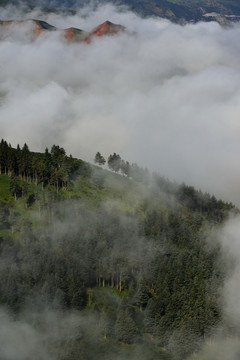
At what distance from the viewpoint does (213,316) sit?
5851 inches

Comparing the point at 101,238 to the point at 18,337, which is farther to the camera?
the point at 101,238

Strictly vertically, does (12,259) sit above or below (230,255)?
below

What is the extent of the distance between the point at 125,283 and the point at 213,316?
38910mm

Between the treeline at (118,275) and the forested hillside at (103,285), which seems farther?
the treeline at (118,275)

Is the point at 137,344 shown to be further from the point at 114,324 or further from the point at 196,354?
the point at 196,354

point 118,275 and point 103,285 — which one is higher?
point 118,275

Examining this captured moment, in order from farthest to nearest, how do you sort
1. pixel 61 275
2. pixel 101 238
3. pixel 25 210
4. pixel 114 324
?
pixel 25 210 → pixel 101 238 → pixel 61 275 → pixel 114 324

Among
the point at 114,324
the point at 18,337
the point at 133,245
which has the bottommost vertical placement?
the point at 18,337

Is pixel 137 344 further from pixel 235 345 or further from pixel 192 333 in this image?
pixel 235 345

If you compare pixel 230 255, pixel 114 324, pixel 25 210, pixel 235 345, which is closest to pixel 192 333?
pixel 235 345

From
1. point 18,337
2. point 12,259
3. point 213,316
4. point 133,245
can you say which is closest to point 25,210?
point 12,259

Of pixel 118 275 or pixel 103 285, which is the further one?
pixel 118 275

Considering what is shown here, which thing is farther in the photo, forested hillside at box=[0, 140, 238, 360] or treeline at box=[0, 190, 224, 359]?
treeline at box=[0, 190, 224, 359]

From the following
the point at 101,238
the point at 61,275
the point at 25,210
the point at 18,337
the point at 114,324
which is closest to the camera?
the point at 18,337
